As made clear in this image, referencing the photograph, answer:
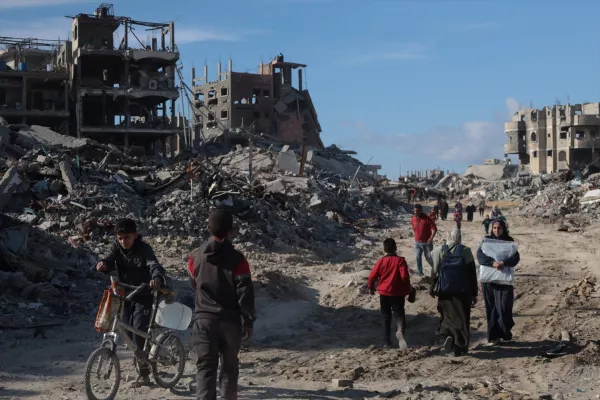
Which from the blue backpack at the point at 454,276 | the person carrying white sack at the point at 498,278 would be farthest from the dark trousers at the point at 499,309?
the blue backpack at the point at 454,276

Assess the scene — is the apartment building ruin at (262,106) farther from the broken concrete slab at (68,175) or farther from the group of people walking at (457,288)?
the group of people walking at (457,288)

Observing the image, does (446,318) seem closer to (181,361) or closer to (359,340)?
(359,340)

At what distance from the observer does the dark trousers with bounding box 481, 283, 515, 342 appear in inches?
362

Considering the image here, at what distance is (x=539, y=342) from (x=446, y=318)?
1.36 m

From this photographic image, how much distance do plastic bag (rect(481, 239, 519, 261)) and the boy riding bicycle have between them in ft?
13.3

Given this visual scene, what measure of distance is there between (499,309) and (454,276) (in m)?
0.83

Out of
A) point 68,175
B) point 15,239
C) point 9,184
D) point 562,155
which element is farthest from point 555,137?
point 15,239

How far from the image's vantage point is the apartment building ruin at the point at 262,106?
232 feet

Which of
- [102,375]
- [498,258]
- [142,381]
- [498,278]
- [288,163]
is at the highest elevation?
[288,163]

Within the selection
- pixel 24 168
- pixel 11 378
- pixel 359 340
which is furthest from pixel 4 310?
pixel 24 168

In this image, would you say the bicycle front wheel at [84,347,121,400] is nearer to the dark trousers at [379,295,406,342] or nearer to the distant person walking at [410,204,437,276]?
the dark trousers at [379,295,406,342]

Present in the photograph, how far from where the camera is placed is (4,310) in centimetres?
1060

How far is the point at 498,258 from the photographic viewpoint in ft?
30.1

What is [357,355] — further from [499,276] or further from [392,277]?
[499,276]
